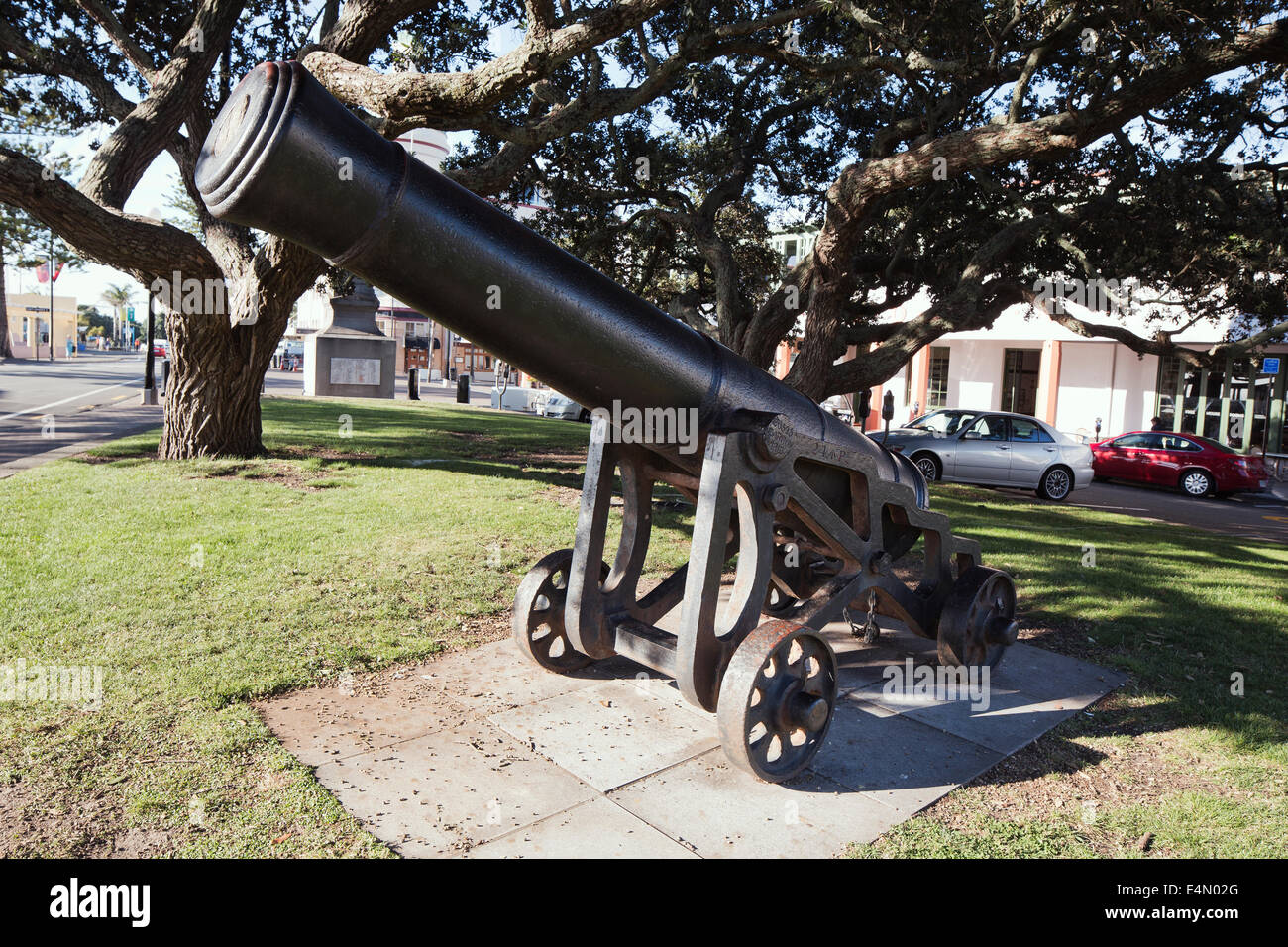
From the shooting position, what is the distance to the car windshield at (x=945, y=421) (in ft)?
54.5

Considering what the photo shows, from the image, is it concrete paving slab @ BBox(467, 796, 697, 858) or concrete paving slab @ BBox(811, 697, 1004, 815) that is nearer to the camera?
concrete paving slab @ BBox(467, 796, 697, 858)

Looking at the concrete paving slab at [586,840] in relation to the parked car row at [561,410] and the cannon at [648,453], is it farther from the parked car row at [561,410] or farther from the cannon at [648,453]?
the parked car row at [561,410]

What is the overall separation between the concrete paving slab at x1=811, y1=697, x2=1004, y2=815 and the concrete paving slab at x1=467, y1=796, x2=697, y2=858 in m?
0.91

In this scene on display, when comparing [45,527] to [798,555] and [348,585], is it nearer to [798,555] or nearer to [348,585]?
[348,585]

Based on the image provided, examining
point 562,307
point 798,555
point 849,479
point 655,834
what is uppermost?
point 562,307

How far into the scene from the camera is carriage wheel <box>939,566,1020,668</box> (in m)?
4.78

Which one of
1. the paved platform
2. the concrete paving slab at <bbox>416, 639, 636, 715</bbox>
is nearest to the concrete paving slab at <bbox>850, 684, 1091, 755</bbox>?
the paved platform

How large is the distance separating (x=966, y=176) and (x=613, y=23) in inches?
325

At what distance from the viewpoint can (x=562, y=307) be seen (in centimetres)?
322

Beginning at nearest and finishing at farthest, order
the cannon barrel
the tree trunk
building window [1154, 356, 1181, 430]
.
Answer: the cannon barrel → the tree trunk → building window [1154, 356, 1181, 430]

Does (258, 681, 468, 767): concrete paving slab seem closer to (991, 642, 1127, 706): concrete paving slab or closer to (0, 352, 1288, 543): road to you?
(991, 642, 1127, 706): concrete paving slab

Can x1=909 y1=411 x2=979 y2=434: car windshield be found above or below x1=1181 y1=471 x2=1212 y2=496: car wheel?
above

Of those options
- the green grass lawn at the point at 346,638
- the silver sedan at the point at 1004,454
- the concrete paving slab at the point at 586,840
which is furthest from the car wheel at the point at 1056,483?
the concrete paving slab at the point at 586,840

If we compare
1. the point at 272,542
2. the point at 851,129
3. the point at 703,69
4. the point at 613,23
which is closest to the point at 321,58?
the point at 613,23
